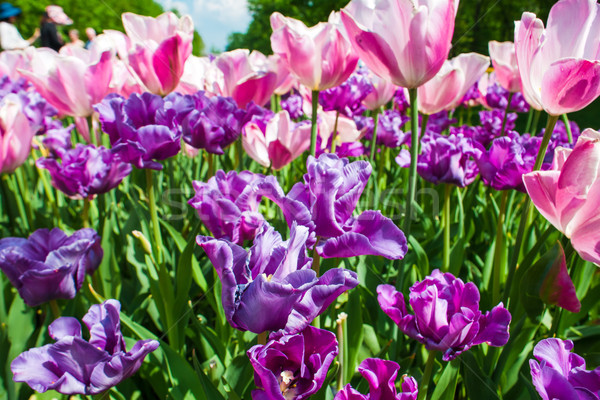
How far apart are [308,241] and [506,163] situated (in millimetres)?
643

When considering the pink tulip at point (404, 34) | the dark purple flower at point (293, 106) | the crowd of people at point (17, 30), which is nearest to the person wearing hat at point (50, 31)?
the crowd of people at point (17, 30)

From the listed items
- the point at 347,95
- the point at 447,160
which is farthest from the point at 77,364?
the point at 347,95

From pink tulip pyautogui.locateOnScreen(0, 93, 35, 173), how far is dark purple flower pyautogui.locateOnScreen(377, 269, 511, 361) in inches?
41.9

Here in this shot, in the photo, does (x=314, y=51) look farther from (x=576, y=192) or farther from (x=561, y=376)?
(x=561, y=376)

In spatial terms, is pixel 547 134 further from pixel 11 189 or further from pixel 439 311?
pixel 11 189

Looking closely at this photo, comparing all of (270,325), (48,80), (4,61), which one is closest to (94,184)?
(48,80)

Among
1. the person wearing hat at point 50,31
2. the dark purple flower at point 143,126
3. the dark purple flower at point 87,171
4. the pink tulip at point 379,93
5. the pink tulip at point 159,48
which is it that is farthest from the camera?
the person wearing hat at point 50,31

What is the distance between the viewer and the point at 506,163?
38.5 inches

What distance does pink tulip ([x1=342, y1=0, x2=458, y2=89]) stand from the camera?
73 cm

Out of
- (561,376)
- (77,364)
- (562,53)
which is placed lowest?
(77,364)

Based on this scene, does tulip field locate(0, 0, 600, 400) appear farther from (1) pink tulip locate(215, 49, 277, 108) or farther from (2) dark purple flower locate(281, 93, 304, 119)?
(2) dark purple flower locate(281, 93, 304, 119)

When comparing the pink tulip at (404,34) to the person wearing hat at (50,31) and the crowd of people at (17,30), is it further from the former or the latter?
the person wearing hat at (50,31)

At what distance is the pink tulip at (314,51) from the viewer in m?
1.08

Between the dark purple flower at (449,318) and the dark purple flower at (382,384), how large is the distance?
91 mm
